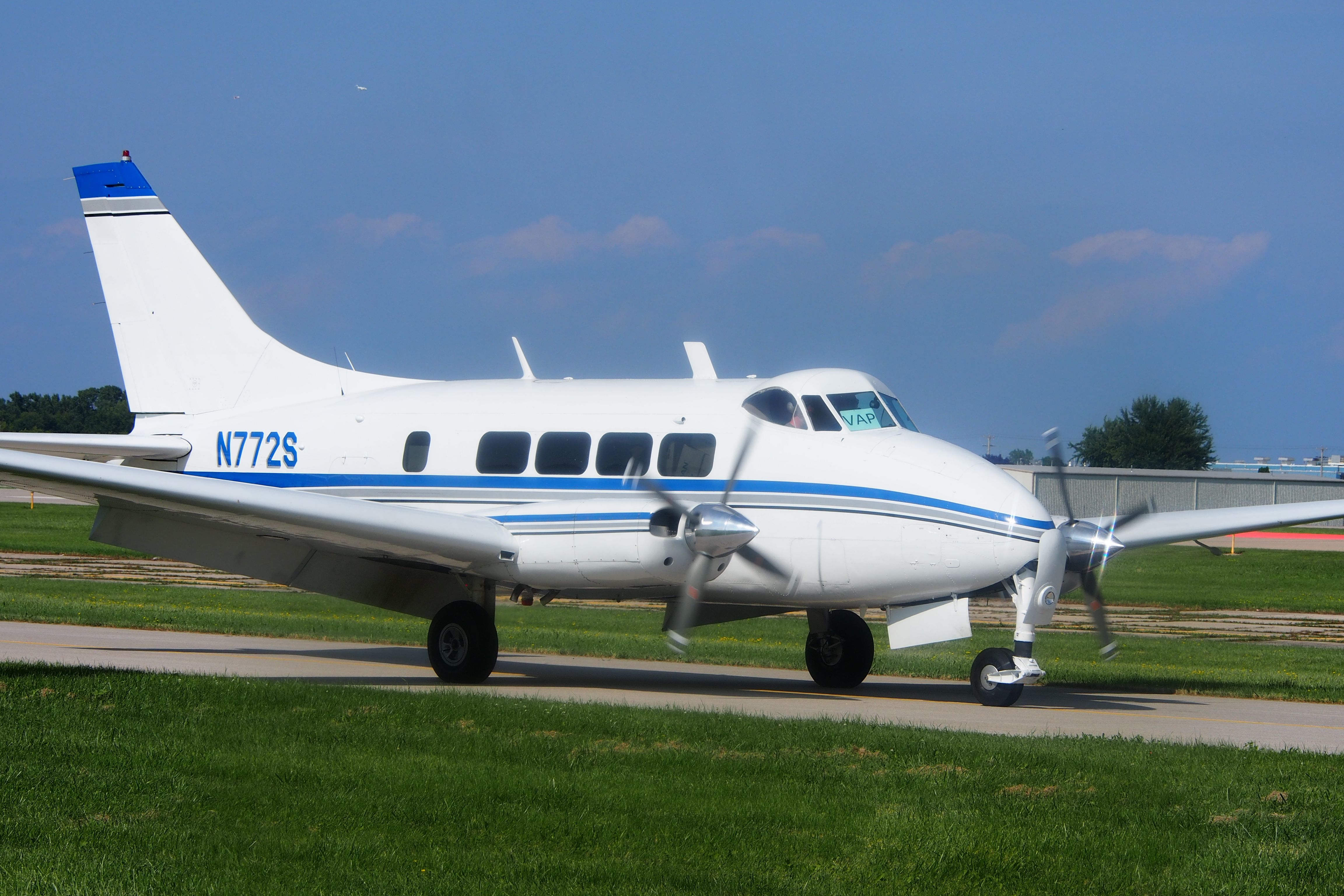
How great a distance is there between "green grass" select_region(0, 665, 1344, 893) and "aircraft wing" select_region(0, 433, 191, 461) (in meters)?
5.93

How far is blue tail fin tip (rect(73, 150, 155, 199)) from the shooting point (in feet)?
65.7

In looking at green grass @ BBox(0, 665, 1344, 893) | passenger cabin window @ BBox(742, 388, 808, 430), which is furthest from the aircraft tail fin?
green grass @ BBox(0, 665, 1344, 893)

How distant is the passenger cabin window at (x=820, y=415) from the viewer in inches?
599

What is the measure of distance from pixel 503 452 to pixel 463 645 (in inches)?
95.6

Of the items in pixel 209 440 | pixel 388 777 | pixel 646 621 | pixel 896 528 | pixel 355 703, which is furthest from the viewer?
pixel 646 621

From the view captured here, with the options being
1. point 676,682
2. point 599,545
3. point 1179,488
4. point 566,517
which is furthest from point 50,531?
point 1179,488

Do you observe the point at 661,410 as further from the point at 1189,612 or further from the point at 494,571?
the point at 1189,612

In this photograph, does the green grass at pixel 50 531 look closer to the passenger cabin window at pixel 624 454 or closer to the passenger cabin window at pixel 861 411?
the passenger cabin window at pixel 624 454

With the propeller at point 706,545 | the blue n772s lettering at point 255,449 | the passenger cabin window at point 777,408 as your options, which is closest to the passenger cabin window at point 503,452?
the propeller at point 706,545

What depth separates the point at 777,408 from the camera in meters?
15.5

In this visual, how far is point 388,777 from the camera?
31.4ft

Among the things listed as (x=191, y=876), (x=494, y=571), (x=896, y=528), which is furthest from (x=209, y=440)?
(x=191, y=876)

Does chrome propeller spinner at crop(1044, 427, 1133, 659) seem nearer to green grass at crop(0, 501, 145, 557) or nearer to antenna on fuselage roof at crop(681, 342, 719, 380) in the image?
antenna on fuselage roof at crop(681, 342, 719, 380)

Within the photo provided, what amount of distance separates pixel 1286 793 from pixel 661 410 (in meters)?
8.46
